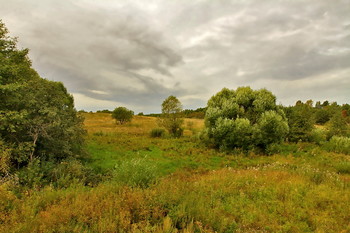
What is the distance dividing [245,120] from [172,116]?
543 inches

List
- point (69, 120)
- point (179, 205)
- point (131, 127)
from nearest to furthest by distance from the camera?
point (179, 205) → point (69, 120) → point (131, 127)

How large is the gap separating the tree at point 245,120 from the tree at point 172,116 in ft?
29.6

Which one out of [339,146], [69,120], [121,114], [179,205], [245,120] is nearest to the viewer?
[179,205]

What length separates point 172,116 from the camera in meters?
29.9

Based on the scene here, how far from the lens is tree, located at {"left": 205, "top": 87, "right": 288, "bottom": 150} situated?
1809 cm

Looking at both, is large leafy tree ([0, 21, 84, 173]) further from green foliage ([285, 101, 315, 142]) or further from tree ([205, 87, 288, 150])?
green foliage ([285, 101, 315, 142])

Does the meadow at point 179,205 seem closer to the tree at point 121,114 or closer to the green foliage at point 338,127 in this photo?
the green foliage at point 338,127

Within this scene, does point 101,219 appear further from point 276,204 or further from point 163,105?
point 163,105

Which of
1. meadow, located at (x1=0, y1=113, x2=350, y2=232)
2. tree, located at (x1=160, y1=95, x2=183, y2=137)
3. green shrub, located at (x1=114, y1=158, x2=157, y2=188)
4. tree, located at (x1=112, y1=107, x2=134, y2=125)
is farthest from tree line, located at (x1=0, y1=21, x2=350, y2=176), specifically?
tree, located at (x1=112, y1=107, x2=134, y2=125)

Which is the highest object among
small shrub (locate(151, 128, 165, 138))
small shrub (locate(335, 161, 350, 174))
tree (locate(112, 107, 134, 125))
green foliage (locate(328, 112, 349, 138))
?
tree (locate(112, 107, 134, 125))

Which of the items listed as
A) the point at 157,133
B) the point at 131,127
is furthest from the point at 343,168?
the point at 131,127

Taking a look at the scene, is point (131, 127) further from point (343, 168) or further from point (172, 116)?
point (343, 168)

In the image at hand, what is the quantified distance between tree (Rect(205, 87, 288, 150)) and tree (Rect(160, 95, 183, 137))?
29.6 ft

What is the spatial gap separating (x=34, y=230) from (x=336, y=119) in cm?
3425
